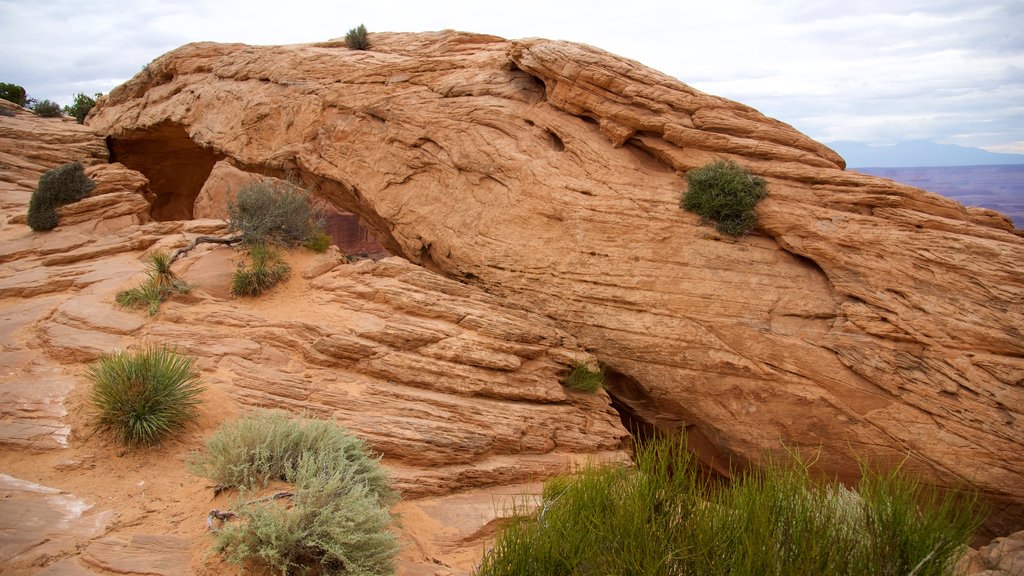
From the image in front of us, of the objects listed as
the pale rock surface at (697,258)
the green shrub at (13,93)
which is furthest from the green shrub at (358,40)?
the green shrub at (13,93)

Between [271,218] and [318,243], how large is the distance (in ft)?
3.55

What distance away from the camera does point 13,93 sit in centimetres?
3034

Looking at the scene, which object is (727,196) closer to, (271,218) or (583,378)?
(583,378)

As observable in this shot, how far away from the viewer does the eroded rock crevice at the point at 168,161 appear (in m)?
21.7

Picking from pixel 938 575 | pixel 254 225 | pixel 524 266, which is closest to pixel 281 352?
pixel 254 225

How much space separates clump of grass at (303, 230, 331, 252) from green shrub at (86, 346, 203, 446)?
5525 mm

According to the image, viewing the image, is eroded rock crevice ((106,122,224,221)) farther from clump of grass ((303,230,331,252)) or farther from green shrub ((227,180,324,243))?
clump of grass ((303,230,331,252))

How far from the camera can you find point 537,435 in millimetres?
10117

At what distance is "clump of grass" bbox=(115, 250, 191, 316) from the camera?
34.3ft

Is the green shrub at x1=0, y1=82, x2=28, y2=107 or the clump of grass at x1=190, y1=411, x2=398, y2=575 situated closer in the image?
the clump of grass at x1=190, y1=411, x2=398, y2=575

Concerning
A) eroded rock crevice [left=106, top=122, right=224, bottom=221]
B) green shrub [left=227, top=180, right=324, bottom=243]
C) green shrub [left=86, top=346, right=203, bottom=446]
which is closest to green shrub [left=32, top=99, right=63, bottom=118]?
eroded rock crevice [left=106, top=122, right=224, bottom=221]

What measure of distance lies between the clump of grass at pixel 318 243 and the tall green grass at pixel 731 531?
9123 millimetres

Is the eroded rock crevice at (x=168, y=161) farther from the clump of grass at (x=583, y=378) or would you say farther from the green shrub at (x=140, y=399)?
the clump of grass at (x=583, y=378)

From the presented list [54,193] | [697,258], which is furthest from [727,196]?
A: [54,193]
